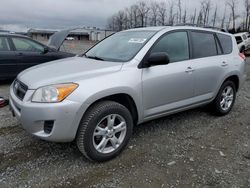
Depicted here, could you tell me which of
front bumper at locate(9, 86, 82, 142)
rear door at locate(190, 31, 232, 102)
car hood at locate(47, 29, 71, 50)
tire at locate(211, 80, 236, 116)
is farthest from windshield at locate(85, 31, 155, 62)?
car hood at locate(47, 29, 71, 50)

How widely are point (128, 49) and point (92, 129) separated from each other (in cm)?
139

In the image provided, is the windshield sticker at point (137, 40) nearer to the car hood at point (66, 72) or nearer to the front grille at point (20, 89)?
the car hood at point (66, 72)

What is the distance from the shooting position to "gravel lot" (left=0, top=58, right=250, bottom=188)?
2.82m

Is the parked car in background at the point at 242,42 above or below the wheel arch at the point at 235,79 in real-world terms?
above

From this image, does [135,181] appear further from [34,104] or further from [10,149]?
[10,149]

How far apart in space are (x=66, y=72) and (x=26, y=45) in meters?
4.93

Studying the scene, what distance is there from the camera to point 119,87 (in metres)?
3.12

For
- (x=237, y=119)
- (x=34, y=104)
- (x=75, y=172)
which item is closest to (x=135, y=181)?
(x=75, y=172)

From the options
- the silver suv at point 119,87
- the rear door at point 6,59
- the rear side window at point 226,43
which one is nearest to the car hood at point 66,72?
the silver suv at point 119,87

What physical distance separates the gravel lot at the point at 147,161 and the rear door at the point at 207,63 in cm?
65

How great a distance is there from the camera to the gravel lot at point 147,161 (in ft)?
9.27

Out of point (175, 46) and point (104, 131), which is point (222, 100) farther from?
point (104, 131)

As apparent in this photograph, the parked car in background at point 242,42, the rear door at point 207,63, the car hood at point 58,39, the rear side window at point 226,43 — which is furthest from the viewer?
the parked car in background at point 242,42

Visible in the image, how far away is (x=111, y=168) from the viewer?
3070mm
